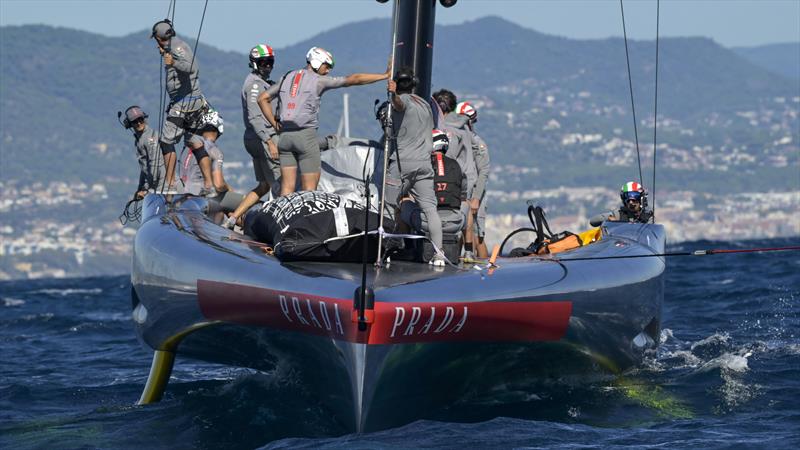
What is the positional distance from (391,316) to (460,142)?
4236 mm

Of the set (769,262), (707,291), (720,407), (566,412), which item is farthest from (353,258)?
(769,262)

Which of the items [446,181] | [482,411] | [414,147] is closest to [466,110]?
[446,181]

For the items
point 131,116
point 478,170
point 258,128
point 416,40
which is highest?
point 416,40

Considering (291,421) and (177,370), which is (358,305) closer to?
(291,421)

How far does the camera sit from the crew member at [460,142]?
466 inches

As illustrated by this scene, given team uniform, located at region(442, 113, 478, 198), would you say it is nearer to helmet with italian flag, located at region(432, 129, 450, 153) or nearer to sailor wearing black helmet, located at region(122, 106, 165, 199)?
helmet with italian flag, located at region(432, 129, 450, 153)

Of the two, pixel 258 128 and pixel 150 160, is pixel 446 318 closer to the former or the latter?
pixel 258 128

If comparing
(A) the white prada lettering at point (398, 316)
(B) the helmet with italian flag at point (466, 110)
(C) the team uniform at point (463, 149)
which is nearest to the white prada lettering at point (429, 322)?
(A) the white prada lettering at point (398, 316)

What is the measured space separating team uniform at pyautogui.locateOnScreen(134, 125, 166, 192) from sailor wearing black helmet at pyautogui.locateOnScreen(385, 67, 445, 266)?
379 cm

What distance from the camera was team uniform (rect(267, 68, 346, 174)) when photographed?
11234 mm

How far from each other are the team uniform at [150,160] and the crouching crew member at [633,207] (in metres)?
3.65

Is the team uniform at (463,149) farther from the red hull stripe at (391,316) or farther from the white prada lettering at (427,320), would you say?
the white prada lettering at (427,320)

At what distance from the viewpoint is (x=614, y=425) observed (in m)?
9.19

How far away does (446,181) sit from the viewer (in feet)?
33.5
